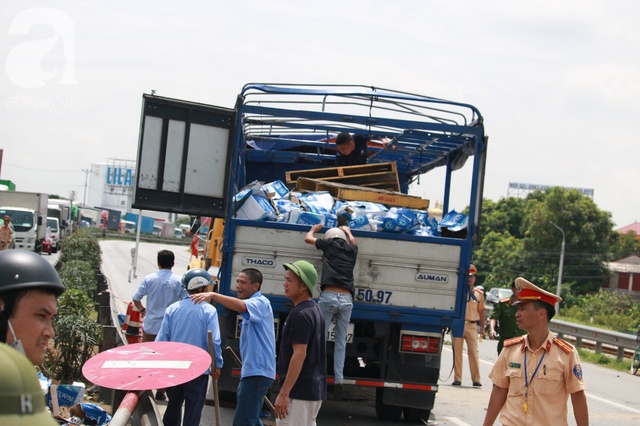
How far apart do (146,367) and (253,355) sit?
4.17 feet

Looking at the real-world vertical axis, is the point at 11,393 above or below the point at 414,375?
above

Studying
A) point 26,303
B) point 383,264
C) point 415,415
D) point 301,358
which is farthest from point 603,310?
point 26,303

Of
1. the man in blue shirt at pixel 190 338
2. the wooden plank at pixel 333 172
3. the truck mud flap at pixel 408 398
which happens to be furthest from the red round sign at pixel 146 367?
the wooden plank at pixel 333 172

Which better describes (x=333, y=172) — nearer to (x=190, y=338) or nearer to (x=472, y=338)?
(x=472, y=338)

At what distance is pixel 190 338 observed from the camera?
17.7ft

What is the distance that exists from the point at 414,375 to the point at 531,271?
164ft

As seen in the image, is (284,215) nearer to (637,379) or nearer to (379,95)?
(379,95)

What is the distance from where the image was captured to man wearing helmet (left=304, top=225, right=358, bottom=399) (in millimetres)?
6645

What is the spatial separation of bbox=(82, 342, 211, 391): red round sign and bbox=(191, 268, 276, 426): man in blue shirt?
0.83 m

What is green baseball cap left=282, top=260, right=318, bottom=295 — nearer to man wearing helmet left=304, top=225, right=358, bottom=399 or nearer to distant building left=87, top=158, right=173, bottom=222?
man wearing helmet left=304, top=225, right=358, bottom=399

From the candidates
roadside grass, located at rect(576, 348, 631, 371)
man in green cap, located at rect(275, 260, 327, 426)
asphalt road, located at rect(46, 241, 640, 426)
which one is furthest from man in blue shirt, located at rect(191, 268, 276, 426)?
roadside grass, located at rect(576, 348, 631, 371)

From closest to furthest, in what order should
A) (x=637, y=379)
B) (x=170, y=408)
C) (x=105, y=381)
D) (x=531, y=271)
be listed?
1. (x=105, y=381)
2. (x=170, y=408)
3. (x=637, y=379)
4. (x=531, y=271)

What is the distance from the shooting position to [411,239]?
717cm

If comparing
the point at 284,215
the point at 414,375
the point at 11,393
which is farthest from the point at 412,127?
the point at 11,393
